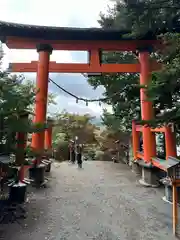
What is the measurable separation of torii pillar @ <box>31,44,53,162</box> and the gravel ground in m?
1.74

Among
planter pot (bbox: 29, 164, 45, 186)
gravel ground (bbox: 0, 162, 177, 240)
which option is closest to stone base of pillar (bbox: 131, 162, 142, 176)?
gravel ground (bbox: 0, 162, 177, 240)

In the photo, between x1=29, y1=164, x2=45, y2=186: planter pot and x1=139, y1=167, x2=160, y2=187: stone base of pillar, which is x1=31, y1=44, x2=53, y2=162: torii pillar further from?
x1=139, y1=167, x2=160, y2=187: stone base of pillar

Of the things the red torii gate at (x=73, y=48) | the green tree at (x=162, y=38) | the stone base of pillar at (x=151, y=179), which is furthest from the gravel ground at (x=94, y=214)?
the green tree at (x=162, y=38)

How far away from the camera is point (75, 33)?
835 centimetres

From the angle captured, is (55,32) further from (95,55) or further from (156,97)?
(156,97)

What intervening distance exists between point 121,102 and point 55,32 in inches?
220

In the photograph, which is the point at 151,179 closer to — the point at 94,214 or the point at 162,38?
the point at 94,214

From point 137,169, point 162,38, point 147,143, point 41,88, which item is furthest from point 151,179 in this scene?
point 41,88

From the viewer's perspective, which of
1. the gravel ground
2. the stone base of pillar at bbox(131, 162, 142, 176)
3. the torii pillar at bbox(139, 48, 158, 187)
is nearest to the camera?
the gravel ground

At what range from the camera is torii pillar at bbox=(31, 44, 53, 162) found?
7938 millimetres

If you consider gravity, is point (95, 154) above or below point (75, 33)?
below

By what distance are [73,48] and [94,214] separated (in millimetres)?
6365

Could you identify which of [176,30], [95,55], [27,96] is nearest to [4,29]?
[95,55]

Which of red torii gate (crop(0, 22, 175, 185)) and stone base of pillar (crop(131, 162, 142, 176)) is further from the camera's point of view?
stone base of pillar (crop(131, 162, 142, 176))
